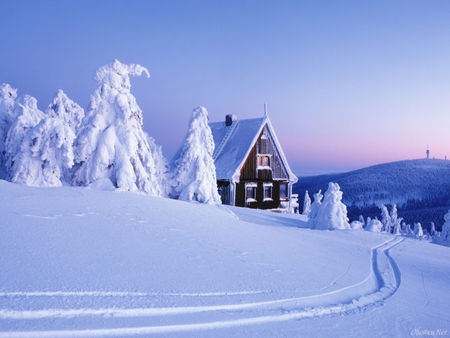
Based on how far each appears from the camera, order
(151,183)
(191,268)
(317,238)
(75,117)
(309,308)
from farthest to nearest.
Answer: (75,117) < (151,183) < (317,238) < (191,268) < (309,308)

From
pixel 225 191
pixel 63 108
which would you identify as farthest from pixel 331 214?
pixel 63 108

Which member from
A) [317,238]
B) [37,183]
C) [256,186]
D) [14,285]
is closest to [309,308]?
[14,285]

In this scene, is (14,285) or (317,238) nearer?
(14,285)

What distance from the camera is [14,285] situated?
427cm

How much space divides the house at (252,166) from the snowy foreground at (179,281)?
18.0 meters

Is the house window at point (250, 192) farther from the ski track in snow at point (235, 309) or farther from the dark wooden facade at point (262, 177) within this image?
the ski track in snow at point (235, 309)

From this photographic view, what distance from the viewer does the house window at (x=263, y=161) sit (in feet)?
95.7

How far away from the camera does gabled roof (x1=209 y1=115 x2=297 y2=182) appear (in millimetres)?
27812

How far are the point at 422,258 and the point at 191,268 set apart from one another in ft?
27.4

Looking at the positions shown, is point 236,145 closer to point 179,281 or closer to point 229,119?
point 229,119

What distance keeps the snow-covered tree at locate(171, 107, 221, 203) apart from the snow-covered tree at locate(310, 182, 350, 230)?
626 cm

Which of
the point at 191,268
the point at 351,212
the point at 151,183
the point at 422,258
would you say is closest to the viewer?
the point at 191,268

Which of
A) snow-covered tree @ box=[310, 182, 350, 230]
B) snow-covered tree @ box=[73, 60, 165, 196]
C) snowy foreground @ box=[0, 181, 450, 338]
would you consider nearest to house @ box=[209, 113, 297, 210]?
snow-covered tree @ box=[310, 182, 350, 230]

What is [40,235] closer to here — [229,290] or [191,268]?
[191,268]
